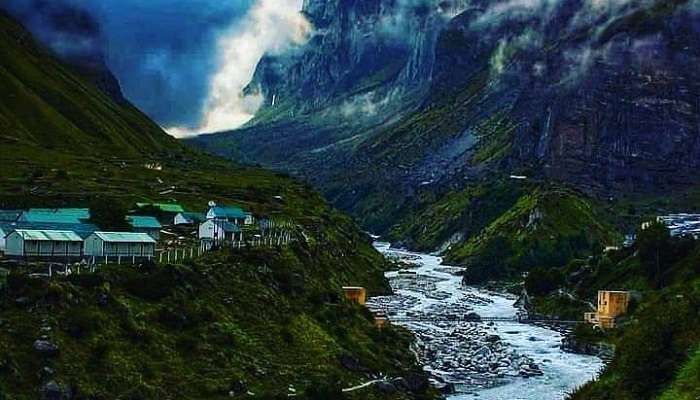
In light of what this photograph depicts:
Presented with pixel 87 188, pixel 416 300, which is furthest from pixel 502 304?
pixel 87 188

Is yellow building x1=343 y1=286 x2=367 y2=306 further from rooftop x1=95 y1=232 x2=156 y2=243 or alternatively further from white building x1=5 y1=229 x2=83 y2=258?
white building x1=5 y1=229 x2=83 y2=258

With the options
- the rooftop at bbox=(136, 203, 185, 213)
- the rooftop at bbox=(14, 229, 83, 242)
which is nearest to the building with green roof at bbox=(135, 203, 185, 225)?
the rooftop at bbox=(136, 203, 185, 213)

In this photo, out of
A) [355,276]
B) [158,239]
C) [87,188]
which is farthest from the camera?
[355,276]

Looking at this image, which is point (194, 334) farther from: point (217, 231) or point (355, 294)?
point (355, 294)

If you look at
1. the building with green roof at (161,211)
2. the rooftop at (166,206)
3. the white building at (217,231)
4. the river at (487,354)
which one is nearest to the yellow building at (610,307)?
the river at (487,354)

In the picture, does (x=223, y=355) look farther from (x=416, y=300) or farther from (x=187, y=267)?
(x=416, y=300)

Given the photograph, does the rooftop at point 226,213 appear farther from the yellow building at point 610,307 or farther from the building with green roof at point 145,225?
the yellow building at point 610,307
